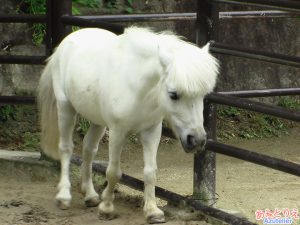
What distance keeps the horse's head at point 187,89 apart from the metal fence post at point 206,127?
603mm

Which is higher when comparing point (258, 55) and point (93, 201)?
point (258, 55)

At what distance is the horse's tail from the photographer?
5016 mm

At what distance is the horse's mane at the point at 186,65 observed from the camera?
3713 mm

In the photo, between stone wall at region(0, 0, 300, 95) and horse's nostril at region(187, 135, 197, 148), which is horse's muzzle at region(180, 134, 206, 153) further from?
stone wall at region(0, 0, 300, 95)

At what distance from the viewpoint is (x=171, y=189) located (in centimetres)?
547

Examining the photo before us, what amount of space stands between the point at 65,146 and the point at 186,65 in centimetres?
141

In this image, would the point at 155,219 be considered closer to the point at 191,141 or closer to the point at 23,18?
the point at 191,141

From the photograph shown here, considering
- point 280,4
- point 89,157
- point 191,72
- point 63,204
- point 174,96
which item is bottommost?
point 63,204

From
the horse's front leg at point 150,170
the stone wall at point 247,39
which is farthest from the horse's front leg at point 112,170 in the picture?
the stone wall at point 247,39

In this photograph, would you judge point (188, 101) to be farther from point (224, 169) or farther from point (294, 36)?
point (294, 36)

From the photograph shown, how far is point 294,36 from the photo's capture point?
817 cm

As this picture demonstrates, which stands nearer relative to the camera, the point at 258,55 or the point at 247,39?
the point at 258,55

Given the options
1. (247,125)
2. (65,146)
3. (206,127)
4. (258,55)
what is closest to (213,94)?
(206,127)

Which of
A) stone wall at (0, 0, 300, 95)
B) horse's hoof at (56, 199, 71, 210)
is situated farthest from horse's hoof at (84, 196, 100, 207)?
stone wall at (0, 0, 300, 95)
